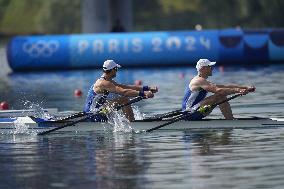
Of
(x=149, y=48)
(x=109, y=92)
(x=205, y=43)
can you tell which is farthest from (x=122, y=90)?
(x=149, y=48)

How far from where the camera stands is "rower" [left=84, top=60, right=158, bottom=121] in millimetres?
25797

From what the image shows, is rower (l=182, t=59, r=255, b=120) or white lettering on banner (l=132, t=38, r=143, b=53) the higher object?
white lettering on banner (l=132, t=38, r=143, b=53)

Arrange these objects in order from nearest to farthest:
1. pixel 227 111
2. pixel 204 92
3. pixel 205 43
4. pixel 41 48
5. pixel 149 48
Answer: pixel 227 111 < pixel 204 92 < pixel 205 43 < pixel 41 48 < pixel 149 48

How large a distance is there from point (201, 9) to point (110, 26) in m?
32.8

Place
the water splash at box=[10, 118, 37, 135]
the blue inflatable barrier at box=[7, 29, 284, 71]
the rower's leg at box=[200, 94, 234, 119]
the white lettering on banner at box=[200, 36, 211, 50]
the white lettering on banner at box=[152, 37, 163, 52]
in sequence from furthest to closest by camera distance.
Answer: the white lettering on banner at box=[152, 37, 163, 52]
the blue inflatable barrier at box=[7, 29, 284, 71]
the white lettering on banner at box=[200, 36, 211, 50]
the water splash at box=[10, 118, 37, 135]
the rower's leg at box=[200, 94, 234, 119]

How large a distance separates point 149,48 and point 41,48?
18.9 ft

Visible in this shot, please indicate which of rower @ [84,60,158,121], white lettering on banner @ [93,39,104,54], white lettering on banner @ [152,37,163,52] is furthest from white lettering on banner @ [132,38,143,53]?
rower @ [84,60,158,121]

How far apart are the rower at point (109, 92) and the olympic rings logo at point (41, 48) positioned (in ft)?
102

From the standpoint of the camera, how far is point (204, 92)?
2581 centimetres

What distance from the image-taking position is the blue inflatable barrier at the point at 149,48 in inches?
2235

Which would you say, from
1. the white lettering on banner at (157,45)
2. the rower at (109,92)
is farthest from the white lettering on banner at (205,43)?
the rower at (109,92)

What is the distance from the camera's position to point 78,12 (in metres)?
111

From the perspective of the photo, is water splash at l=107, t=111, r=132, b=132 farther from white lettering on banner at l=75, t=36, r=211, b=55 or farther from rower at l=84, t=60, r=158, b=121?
white lettering on banner at l=75, t=36, r=211, b=55

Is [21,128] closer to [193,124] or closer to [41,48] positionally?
[193,124]
